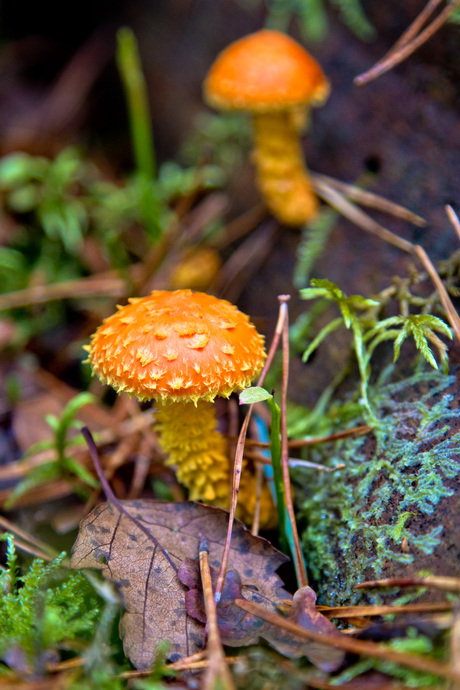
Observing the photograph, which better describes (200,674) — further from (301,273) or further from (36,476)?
(301,273)

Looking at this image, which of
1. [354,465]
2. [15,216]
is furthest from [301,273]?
[15,216]

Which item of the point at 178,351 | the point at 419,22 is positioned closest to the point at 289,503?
the point at 178,351

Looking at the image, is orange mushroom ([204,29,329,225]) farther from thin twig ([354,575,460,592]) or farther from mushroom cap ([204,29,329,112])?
thin twig ([354,575,460,592])

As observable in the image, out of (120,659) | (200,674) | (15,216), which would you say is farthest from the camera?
(15,216)

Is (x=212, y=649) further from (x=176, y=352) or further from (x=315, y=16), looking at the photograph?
(x=315, y=16)

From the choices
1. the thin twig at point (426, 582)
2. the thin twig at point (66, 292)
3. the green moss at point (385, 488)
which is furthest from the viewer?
the thin twig at point (66, 292)

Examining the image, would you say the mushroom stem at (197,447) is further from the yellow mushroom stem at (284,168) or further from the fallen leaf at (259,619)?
the yellow mushroom stem at (284,168)

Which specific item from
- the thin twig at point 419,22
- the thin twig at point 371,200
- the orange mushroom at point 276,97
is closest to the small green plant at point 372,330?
the thin twig at point 371,200
